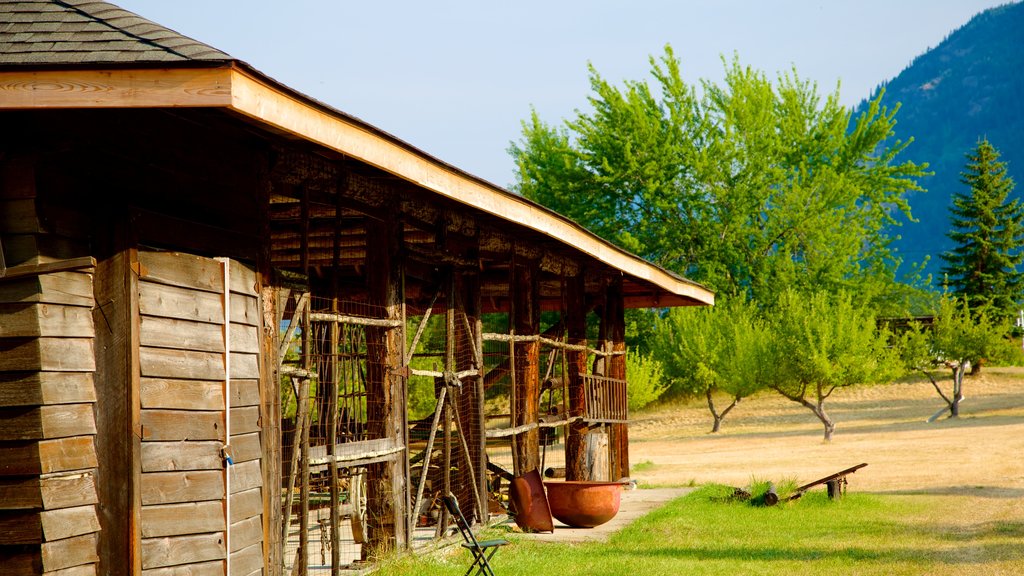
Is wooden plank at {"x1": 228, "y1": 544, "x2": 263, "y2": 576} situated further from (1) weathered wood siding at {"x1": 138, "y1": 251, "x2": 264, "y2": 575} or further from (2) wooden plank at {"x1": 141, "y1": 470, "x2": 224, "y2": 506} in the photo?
(2) wooden plank at {"x1": 141, "y1": 470, "x2": 224, "y2": 506}

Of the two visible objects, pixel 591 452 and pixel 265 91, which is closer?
pixel 265 91

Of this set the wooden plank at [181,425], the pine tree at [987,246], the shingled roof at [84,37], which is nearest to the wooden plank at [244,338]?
the wooden plank at [181,425]

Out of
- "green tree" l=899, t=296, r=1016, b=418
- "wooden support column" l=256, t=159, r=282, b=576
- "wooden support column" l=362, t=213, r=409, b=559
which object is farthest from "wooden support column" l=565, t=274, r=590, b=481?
"green tree" l=899, t=296, r=1016, b=418

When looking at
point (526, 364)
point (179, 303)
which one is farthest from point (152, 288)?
point (526, 364)

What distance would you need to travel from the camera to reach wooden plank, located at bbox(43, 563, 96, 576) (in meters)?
5.61

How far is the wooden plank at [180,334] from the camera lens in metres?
6.16

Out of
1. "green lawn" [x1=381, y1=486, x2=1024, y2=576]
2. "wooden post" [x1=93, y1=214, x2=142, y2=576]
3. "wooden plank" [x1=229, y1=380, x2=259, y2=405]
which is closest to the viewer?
"wooden post" [x1=93, y1=214, x2=142, y2=576]

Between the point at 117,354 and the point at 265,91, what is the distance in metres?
1.66

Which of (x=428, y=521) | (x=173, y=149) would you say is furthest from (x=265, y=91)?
(x=428, y=521)

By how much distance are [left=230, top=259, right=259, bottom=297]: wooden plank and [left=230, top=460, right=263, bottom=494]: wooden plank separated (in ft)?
3.58

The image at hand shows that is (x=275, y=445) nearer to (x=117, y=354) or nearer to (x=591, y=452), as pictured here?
(x=117, y=354)

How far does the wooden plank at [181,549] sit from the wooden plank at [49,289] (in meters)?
1.39

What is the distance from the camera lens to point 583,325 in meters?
15.4

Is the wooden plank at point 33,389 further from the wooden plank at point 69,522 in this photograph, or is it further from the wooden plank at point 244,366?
the wooden plank at point 244,366
